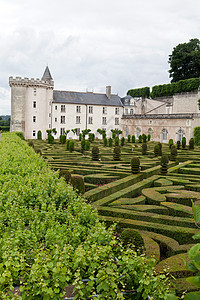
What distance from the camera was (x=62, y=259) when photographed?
337cm

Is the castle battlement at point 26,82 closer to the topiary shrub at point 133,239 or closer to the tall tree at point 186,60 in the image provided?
the tall tree at point 186,60

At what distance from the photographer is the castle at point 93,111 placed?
42094mm

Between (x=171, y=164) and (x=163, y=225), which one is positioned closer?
(x=163, y=225)

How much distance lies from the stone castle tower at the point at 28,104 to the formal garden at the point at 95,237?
3273 centimetres

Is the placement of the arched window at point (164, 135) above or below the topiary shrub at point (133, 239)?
above

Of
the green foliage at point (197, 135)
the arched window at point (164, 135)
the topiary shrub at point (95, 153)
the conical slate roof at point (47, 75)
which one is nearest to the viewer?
the topiary shrub at point (95, 153)

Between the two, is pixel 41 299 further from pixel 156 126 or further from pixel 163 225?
pixel 156 126

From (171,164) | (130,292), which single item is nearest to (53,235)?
(130,292)

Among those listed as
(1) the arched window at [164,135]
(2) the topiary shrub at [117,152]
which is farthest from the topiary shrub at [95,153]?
(1) the arched window at [164,135]

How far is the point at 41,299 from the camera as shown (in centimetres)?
314

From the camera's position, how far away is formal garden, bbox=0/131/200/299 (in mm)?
3148

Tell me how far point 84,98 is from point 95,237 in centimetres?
4683

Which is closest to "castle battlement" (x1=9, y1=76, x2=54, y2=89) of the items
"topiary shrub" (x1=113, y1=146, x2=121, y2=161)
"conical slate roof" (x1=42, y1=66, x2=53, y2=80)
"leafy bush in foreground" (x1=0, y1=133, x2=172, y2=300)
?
"conical slate roof" (x1=42, y1=66, x2=53, y2=80)

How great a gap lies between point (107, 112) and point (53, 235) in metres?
47.1
